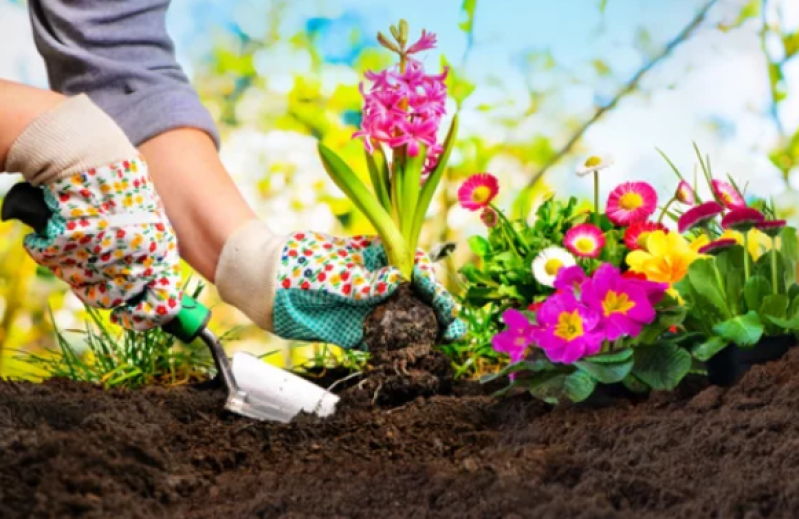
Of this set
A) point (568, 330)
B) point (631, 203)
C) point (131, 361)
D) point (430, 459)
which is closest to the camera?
point (430, 459)

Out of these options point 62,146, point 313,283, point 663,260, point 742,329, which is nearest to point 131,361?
point 313,283

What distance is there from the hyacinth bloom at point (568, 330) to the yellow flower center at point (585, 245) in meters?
0.13

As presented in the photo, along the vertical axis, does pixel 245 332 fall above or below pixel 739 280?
below

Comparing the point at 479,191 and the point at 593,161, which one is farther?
the point at 479,191

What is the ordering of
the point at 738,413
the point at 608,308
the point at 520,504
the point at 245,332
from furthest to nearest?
1. the point at 245,332
2. the point at 608,308
3. the point at 738,413
4. the point at 520,504

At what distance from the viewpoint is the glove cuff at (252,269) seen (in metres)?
1.68

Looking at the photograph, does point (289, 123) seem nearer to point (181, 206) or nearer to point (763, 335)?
point (181, 206)

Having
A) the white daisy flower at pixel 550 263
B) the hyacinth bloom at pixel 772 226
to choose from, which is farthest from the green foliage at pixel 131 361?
the hyacinth bloom at pixel 772 226

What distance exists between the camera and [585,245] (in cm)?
141

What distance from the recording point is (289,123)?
7.75 ft

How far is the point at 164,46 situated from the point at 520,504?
4.45ft

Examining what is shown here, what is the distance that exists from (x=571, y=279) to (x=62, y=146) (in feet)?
2.61

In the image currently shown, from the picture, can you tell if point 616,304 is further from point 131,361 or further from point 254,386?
point 131,361

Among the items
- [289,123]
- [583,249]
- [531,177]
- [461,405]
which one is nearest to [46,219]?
[461,405]
